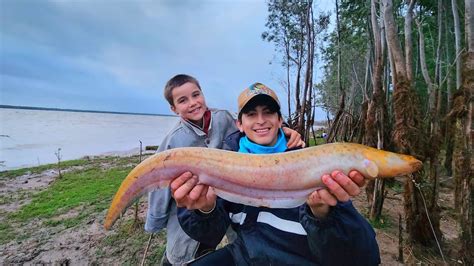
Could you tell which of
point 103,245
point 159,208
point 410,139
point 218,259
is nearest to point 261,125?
point 218,259

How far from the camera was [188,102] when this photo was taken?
3178 millimetres

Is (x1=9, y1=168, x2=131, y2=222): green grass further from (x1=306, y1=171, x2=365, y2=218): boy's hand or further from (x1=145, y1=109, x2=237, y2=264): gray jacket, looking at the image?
(x1=306, y1=171, x2=365, y2=218): boy's hand

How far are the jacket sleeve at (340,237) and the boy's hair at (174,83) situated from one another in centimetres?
205

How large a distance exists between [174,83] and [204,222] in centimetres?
173

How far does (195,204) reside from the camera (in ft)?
6.89

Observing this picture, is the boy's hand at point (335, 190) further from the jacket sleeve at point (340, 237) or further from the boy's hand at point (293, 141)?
the boy's hand at point (293, 141)

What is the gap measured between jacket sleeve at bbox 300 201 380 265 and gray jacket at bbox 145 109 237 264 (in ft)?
4.72

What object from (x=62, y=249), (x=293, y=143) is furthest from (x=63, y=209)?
(x=293, y=143)

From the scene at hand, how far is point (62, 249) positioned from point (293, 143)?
5.90 meters

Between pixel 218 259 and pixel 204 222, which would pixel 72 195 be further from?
pixel 204 222

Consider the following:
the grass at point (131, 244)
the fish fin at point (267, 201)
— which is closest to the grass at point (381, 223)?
the grass at point (131, 244)

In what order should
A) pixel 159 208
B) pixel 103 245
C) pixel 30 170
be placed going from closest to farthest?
pixel 159 208
pixel 103 245
pixel 30 170

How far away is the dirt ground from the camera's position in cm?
441

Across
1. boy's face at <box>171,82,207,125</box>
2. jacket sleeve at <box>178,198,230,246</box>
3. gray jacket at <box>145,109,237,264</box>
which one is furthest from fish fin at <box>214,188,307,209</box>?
boy's face at <box>171,82,207,125</box>
